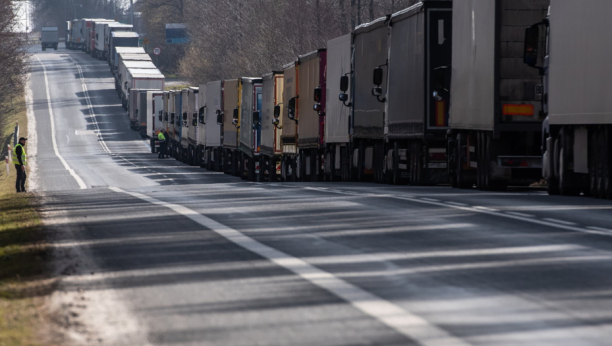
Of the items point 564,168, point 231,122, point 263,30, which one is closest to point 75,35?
point 263,30

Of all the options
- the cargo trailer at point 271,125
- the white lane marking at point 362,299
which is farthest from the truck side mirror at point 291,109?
the white lane marking at point 362,299

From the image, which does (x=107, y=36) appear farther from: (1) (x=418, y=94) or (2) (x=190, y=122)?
(1) (x=418, y=94)

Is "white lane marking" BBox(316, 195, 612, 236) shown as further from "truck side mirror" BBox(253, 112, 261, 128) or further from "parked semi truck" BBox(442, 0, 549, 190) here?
"truck side mirror" BBox(253, 112, 261, 128)

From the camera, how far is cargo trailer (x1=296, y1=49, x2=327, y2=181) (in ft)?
90.5

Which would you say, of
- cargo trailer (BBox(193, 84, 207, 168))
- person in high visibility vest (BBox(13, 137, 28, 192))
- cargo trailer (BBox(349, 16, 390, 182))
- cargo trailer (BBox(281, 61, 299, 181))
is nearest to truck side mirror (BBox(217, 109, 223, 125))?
cargo trailer (BBox(193, 84, 207, 168))

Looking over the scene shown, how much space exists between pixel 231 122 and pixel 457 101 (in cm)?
1951

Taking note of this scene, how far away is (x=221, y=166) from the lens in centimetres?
4234

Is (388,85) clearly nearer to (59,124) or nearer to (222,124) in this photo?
(222,124)

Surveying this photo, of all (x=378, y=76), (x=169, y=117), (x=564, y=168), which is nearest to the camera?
(x=564, y=168)

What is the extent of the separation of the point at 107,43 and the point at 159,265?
113m

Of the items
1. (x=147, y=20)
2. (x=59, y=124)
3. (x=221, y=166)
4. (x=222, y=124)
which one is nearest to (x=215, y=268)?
(x=222, y=124)

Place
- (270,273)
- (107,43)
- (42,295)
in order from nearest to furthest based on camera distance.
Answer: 1. (42,295)
2. (270,273)
3. (107,43)

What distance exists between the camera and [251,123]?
34.5 meters

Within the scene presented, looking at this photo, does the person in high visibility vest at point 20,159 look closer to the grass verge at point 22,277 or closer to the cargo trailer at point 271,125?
the cargo trailer at point 271,125
